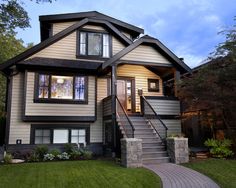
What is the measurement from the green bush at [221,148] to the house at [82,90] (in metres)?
2.41

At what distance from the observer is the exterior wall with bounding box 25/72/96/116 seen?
12.9 meters

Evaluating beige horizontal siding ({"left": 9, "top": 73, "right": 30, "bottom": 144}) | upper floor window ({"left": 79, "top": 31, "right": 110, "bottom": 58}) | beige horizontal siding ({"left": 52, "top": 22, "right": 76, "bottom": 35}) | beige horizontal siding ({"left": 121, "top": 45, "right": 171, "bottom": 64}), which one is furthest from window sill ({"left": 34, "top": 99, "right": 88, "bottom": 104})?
beige horizontal siding ({"left": 52, "top": 22, "right": 76, "bottom": 35})

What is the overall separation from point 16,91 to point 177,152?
8.65m

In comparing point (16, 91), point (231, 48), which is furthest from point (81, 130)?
point (231, 48)

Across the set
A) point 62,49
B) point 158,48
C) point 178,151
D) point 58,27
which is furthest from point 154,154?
point 58,27

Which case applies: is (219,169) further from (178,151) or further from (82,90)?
(82,90)

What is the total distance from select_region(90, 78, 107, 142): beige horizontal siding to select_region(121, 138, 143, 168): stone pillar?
424 cm

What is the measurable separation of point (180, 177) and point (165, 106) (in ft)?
20.3

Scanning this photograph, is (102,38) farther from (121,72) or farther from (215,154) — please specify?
(215,154)

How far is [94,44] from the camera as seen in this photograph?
1486cm

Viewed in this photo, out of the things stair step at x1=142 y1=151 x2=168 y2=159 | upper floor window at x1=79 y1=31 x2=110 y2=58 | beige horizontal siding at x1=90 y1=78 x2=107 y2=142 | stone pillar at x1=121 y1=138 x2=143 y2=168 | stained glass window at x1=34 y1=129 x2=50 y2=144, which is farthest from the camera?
upper floor window at x1=79 y1=31 x2=110 y2=58

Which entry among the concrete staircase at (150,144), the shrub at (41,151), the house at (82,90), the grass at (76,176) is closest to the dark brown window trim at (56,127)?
the house at (82,90)

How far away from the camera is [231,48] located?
1166cm

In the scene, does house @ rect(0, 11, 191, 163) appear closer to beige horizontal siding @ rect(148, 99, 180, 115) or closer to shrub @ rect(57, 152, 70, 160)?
beige horizontal siding @ rect(148, 99, 180, 115)
